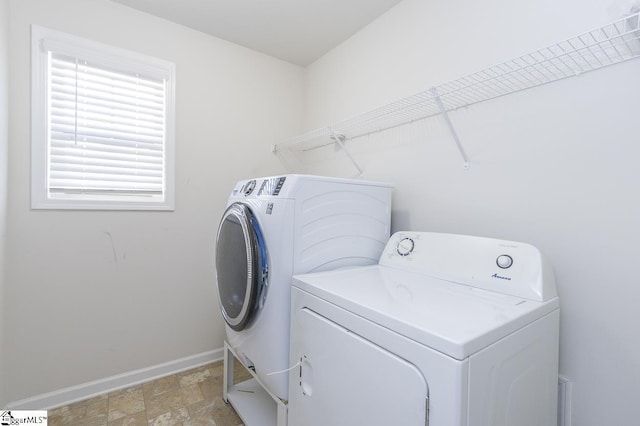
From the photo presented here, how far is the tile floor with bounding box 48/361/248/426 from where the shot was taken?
65.7 inches

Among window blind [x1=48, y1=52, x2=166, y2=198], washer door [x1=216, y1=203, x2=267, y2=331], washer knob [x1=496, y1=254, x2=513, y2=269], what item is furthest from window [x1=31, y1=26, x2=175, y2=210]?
washer knob [x1=496, y1=254, x2=513, y2=269]

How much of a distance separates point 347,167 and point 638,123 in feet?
4.97

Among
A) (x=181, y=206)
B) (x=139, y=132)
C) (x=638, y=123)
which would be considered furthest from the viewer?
→ (x=181, y=206)

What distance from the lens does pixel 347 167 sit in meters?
2.23

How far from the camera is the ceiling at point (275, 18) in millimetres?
1908

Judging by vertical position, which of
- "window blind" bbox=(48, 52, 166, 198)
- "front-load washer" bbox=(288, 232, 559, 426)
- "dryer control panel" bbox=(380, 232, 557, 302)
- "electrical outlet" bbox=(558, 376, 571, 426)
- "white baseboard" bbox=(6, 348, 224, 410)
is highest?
"window blind" bbox=(48, 52, 166, 198)

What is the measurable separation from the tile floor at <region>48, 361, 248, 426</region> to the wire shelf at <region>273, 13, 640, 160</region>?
197 cm

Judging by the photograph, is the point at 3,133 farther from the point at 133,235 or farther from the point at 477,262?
the point at 477,262

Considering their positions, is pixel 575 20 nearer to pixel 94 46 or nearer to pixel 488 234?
pixel 488 234

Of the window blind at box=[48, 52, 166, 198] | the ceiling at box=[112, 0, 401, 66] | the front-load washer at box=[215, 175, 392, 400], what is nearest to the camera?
the front-load washer at box=[215, 175, 392, 400]

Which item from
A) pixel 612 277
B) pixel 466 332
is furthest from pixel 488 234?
pixel 466 332

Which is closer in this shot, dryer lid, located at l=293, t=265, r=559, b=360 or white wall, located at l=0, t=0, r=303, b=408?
dryer lid, located at l=293, t=265, r=559, b=360

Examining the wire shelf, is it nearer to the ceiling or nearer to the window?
the ceiling

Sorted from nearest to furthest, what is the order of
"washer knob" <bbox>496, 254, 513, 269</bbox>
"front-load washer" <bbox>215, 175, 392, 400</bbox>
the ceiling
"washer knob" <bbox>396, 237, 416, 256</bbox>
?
"washer knob" <bbox>496, 254, 513, 269</bbox> < "front-load washer" <bbox>215, 175, 392, 400</bbox> < "washer knob" <bbox>396, 237, 416, 256</bbox> < the ceiling
